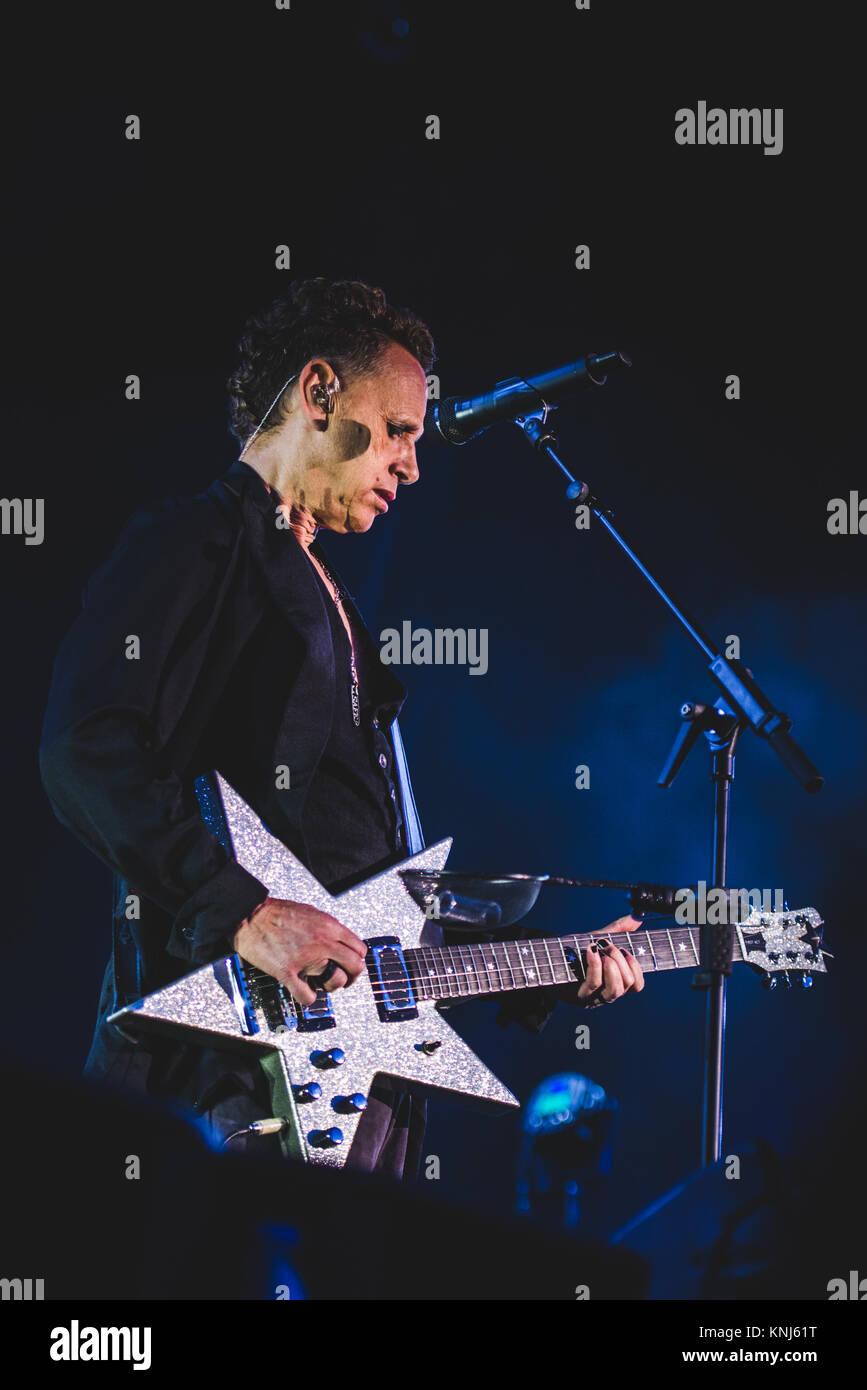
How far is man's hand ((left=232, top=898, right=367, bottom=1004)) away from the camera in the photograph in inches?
74.0

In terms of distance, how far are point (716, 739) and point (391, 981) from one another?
948 millimetres

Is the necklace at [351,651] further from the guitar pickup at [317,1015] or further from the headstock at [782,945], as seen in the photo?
the headstock at [782,945]

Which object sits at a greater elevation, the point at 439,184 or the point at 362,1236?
the point at 439,184

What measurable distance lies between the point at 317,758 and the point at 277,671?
178 millimetres

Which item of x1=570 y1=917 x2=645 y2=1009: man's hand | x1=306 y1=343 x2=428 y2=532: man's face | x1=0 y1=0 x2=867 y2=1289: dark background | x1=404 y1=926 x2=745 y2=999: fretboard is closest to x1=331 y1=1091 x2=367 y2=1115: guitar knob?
x1=404 y1=926 x2=745 y2=999: fretboard

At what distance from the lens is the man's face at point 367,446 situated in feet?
7.96

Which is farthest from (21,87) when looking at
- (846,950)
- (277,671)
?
(846,950)

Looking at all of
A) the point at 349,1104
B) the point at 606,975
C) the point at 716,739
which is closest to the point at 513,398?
the point at 716,739

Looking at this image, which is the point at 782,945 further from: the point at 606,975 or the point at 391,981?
the point at 391,981

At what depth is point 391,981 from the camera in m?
2.13

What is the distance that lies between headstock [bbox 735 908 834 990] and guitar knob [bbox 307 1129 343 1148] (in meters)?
1.25

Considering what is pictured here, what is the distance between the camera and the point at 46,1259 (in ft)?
2.80
